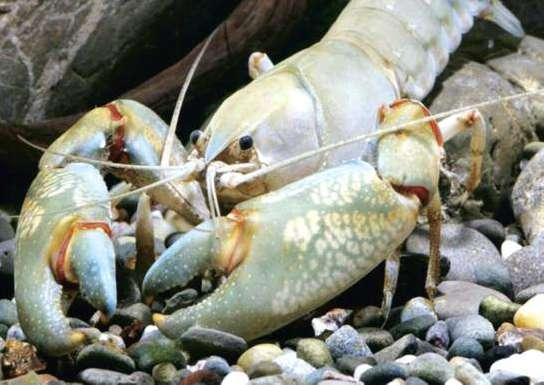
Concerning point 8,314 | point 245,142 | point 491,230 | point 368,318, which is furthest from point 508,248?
point 8,314

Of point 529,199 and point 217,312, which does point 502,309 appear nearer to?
point 217,312

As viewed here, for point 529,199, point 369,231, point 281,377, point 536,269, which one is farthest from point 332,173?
point 529,199

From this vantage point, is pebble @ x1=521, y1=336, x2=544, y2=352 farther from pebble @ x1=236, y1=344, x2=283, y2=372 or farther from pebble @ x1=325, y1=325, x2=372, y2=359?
pebble @ x1=236, y1=344, x2=283, y2=372

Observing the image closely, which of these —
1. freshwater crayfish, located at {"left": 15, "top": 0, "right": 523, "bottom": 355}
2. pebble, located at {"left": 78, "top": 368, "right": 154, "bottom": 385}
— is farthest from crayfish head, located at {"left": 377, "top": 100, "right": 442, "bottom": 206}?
pebble, located at {"left": 78, "top": 368, "right": 154, "bottom": 385}

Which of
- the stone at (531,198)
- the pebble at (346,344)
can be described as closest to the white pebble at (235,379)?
the pebble at (346,344)

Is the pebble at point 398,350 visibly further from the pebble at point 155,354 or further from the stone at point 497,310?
the pebble at point 155,354
